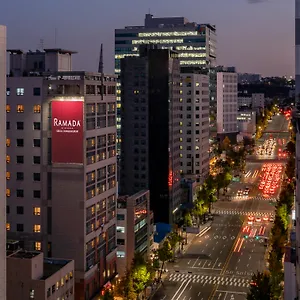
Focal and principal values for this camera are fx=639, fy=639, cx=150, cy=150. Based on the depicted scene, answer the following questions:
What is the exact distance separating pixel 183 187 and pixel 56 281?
43.9m

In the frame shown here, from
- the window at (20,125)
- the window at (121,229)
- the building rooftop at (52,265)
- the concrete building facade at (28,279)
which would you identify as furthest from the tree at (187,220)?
the concrete building facade at (28,279)

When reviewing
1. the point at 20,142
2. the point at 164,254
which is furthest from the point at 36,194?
the point at 164,254

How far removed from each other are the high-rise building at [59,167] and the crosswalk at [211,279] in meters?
7.75

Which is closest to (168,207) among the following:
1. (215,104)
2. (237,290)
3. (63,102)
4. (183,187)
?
(183,187)

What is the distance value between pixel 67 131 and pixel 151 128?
91.9ft

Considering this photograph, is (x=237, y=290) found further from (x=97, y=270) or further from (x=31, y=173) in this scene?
(x=31, y=173)

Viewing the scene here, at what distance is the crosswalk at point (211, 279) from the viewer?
2071 inches

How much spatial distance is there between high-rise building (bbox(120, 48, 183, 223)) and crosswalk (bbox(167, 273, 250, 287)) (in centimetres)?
1930

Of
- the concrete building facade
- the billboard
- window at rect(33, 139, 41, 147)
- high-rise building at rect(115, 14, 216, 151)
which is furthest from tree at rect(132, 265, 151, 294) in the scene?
high-rise building at rect(115, 14, 216, 151)

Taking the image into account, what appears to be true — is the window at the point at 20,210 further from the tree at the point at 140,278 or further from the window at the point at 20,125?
the tree at the point at 140,278

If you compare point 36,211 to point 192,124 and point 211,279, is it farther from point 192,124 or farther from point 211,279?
point 192,124

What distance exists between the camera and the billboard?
46.8 meters

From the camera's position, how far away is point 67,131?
1849 inches

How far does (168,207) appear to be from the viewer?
74188 mm
